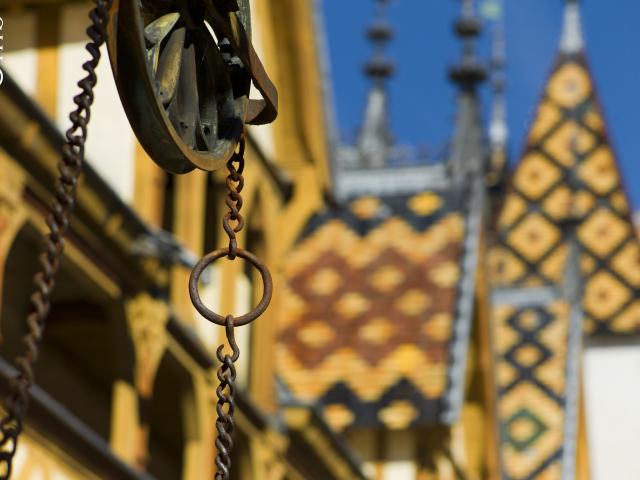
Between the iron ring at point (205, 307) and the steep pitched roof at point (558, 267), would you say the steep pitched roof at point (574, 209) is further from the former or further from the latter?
the iron ring at point (205, 307)

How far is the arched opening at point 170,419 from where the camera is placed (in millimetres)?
10086

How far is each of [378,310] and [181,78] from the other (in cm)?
1310

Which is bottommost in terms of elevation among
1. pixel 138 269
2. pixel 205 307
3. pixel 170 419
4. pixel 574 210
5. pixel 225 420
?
pixel 225 420

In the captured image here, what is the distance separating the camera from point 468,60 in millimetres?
21891

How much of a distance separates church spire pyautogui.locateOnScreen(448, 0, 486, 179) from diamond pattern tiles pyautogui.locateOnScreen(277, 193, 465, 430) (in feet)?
7.41

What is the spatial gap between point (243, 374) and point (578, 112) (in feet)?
61.7

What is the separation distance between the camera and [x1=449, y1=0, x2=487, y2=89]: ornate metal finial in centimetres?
2198

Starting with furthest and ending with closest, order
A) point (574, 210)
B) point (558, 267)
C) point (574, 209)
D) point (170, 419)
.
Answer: point (574, 209) → point (574, 210) → point (558, 267) → point (170, 419)

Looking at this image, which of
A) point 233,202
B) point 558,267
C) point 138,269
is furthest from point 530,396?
point 233,202

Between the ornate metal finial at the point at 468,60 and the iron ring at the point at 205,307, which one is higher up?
the ornate metal finial at the point at 468,60

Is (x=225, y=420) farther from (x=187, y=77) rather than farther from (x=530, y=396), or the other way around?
(x=530, y=396)

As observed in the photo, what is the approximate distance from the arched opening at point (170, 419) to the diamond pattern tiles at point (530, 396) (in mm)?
7723

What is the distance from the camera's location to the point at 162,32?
281 centimetres

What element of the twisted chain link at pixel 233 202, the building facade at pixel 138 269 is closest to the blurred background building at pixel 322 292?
the building facade at pixel 138 269
